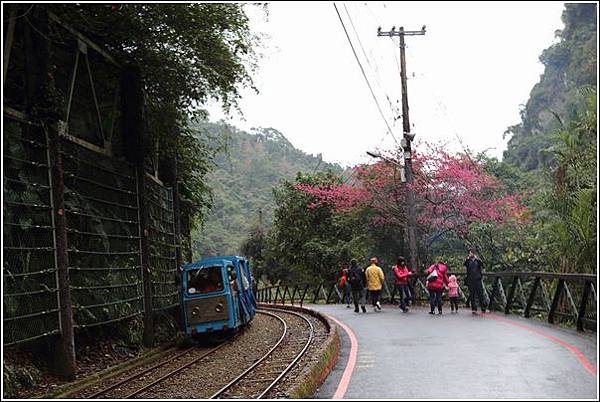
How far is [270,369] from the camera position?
12531 millimetres

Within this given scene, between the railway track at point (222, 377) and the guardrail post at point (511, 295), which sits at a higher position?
the guardrail post at point (511, 295)

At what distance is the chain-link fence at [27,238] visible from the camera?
10.9 metres

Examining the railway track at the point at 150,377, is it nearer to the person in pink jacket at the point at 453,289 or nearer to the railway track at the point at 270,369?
the railway track at the point at 270,369

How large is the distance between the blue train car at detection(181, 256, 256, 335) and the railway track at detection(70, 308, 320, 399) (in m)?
0.61

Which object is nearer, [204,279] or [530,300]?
[530,300]

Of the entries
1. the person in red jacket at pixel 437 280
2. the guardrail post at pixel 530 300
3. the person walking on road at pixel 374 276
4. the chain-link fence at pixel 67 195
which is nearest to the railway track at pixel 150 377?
the chain-link fence at pixel 67 195

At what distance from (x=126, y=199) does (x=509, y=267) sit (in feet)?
42.7

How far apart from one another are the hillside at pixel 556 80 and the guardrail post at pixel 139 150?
3440cm

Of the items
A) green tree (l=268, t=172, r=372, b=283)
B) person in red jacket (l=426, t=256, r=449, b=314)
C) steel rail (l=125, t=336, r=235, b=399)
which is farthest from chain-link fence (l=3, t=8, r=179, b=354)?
green tree (l=268, t=172, r=372, b=283)

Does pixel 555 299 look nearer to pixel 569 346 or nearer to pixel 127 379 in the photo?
pixel 569 346

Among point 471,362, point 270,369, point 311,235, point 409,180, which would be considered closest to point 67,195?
point 270,369

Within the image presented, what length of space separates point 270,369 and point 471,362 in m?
3.88

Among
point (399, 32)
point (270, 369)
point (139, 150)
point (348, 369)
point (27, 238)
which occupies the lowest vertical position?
point (270, 369)

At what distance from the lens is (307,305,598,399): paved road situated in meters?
8.30
